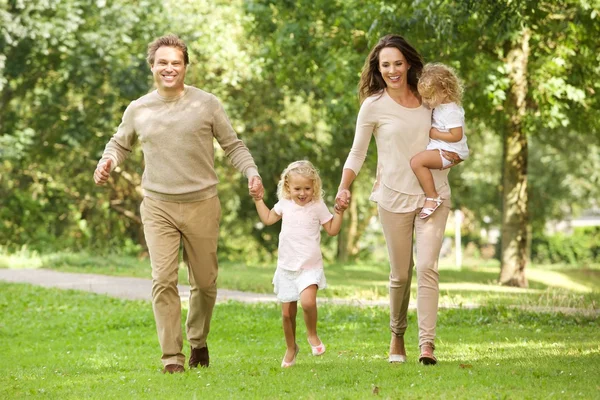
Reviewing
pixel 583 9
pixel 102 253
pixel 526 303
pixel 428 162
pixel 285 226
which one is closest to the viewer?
pixel 428 162

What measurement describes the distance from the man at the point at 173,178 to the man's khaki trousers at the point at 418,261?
1049 millimetres

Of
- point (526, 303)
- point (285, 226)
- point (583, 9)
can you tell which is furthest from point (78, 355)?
point (583, 9)

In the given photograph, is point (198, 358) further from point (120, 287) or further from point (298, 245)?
point (120, 287)

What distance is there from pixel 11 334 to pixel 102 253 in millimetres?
14185

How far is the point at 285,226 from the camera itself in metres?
7.57

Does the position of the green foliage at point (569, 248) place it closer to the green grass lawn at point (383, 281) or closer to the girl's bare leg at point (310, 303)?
the green grass lawn at point (383, 281)

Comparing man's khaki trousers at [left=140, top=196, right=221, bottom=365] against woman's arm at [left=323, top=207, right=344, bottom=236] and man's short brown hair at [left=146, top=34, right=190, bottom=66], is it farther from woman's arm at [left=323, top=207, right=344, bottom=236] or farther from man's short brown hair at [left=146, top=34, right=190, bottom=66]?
man's short brown hair at [left=146, top=34, right=190, bottom=66]

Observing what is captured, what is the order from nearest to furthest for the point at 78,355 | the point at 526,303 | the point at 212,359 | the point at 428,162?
1. the point at 428,162
2. the point at 212,359
3. the point at 78,355
4. the point at 526,303

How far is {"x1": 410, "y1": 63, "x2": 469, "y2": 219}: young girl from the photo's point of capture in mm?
7090

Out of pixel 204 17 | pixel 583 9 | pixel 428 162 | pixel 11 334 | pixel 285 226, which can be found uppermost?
pixel 204 17

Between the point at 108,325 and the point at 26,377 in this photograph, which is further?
the point at 108,325

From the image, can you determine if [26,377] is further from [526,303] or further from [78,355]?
[526,303]

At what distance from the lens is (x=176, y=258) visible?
744 centimetres

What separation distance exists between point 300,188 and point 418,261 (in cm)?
103
